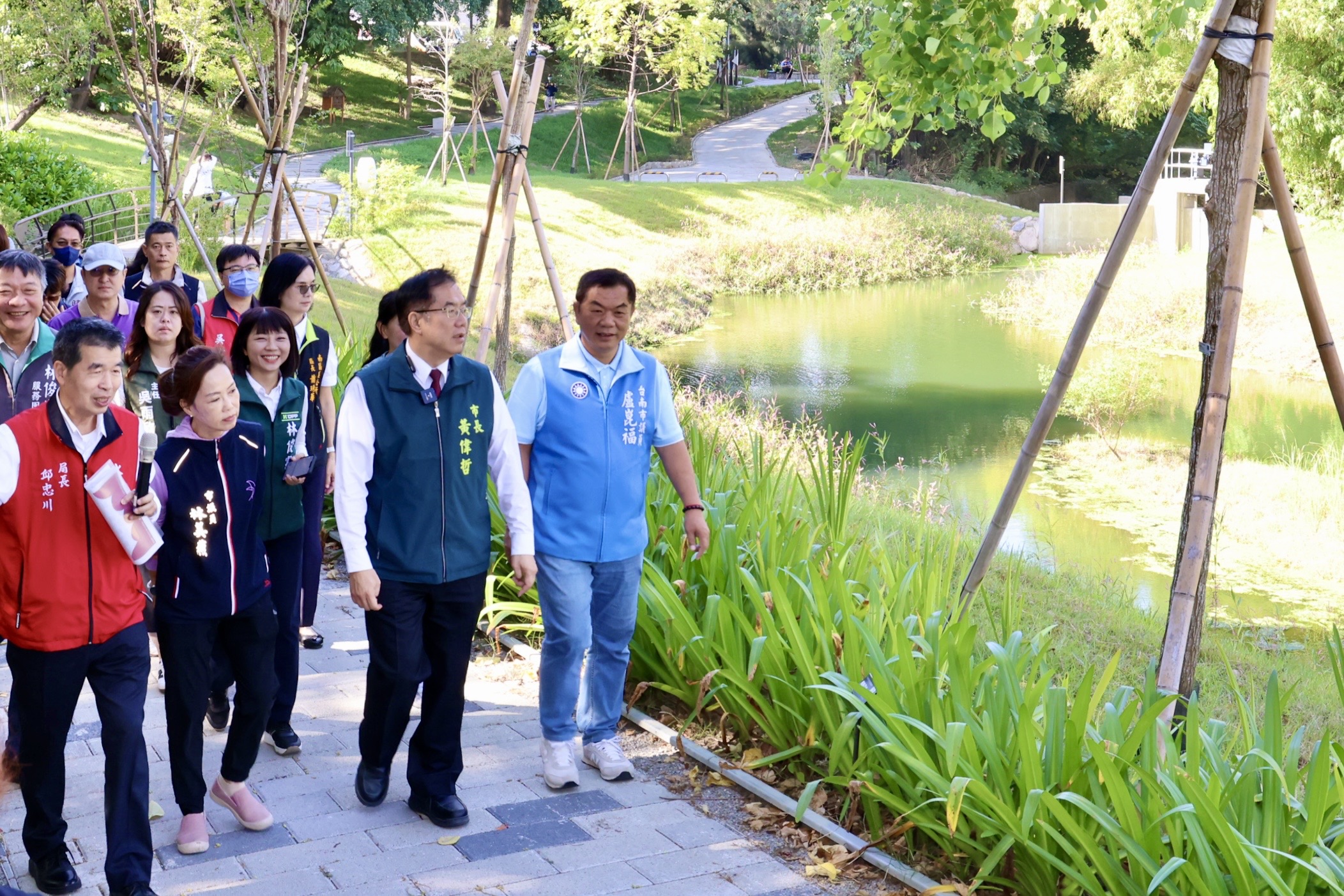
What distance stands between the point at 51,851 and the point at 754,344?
59.5ft

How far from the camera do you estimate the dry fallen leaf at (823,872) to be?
→ 3706mm

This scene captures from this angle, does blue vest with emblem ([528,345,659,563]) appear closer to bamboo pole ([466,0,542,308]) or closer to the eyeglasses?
the eyeglasses

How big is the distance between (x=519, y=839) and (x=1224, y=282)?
8.98 feet

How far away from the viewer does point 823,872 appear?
12.2 feet

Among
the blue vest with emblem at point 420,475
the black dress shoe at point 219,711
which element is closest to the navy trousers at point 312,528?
the black dress shoe at point 219,711

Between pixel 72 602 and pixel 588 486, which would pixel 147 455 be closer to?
pixel 72 602

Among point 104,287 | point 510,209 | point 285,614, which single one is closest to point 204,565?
point 285,614

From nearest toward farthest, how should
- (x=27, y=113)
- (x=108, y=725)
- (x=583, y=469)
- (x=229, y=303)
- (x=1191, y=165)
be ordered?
(x=108, y=725) < (x=583, y=469) < (x=229, y=303) < (x=27, y=113) < (x=1191, y=165)

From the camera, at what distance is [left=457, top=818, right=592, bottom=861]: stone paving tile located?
12.6 feet

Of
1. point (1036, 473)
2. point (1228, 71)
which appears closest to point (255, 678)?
point (1228, 71)

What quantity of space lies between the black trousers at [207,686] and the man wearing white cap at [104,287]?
227 centimetres

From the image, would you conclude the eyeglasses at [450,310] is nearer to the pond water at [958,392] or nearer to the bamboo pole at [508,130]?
the bamboo pole at [508,130]

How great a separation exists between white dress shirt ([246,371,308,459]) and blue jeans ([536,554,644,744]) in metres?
0.99

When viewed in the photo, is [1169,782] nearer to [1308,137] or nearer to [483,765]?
[483,765]
